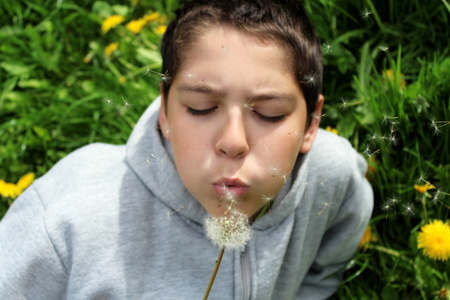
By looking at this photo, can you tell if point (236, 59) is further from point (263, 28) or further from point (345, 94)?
point (345, 94)

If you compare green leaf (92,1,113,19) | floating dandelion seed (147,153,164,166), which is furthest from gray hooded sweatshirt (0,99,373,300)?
green leaf (92,1,113,19)

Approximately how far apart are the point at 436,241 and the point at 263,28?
92cm

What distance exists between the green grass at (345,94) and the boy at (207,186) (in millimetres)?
168

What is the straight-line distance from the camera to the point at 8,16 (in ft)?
7.93

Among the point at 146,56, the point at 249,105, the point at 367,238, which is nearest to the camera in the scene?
the point at 249,105

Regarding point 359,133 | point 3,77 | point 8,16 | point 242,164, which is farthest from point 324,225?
point 8,16

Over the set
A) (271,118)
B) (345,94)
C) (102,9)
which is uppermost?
(271,118)

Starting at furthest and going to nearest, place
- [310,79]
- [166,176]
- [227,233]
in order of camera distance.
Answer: [166,176], [310,79], [227,233]

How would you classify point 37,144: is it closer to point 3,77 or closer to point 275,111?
point 3,77

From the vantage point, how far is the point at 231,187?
3.71 ft

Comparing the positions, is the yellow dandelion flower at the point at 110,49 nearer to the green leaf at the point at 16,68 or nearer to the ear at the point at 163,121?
the green leaf at the point at 16,68

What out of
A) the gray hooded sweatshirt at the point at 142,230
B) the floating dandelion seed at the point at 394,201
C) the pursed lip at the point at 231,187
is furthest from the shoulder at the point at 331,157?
the pursed lip at the point at 231,187

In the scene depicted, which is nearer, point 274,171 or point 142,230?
point 274,171

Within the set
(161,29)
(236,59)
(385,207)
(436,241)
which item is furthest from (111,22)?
(436,241)
